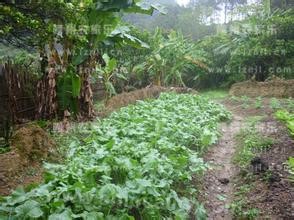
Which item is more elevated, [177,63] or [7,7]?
[7,7]

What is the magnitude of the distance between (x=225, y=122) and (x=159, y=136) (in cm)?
417

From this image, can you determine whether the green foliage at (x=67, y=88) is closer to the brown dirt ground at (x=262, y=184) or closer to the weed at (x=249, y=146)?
the brown dirt ground at (x=262, y=184)

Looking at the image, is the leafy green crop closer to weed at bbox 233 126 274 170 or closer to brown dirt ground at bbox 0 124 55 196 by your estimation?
brown dirt ground at bbox 0 124 55 196

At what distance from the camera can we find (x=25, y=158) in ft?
17.0

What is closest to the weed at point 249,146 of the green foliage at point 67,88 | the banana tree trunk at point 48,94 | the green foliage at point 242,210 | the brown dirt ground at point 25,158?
the green foliage at point 242,210

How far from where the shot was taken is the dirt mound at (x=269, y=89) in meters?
13.4

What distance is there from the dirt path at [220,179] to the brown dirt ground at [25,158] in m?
2.25

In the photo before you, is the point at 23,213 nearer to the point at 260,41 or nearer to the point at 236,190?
the point at 236,190

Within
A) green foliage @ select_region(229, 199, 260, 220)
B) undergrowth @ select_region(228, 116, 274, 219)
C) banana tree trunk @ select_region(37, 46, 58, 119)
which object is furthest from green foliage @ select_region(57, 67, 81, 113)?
green foliage @ select_region(229, 199, 260, 220)

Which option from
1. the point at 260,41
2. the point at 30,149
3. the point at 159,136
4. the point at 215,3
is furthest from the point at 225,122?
the point at 215,3

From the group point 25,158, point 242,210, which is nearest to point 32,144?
point 25,158

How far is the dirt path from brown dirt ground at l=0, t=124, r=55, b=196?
7.38 ft

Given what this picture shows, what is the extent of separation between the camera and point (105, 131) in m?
6.25

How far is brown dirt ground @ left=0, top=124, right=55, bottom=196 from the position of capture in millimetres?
4555
